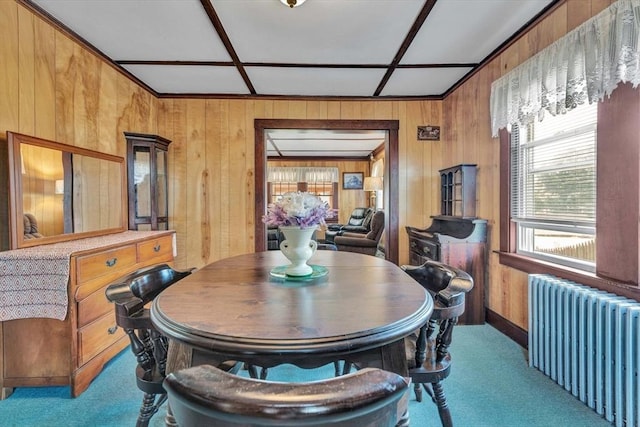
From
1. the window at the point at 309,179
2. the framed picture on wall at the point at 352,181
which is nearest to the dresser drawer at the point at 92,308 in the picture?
the window at the point at 309,179

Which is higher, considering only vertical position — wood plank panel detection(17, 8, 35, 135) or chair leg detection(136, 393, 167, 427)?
wood plank panel detection(17, 8, 35, 135)

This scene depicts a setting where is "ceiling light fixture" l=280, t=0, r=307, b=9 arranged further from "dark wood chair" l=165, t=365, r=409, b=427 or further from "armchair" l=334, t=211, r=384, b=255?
"armchair" l=334, t=211, r=384, b=255

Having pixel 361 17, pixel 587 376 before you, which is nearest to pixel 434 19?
pixel 361 17

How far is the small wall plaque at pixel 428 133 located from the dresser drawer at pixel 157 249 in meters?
3.04

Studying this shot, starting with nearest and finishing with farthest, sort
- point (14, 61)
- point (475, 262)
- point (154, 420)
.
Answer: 1. point (154, 420)
2. point (14, 61)
3. point (475, 262)

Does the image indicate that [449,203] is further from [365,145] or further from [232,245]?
[365,145]

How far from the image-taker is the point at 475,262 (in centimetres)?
299

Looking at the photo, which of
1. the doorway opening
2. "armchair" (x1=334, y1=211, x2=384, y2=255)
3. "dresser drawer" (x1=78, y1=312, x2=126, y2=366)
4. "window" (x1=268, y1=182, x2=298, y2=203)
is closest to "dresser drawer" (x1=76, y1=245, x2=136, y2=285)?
"dresser drawer" (x1=78, y1=312, x2=126, y2=366)

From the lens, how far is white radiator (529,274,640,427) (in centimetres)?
150

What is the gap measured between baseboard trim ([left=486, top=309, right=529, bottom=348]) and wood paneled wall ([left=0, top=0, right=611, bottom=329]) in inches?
2.5

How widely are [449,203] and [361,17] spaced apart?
7.23ft

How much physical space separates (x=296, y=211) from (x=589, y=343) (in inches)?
66.8

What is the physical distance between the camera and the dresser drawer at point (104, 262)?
1960 mm

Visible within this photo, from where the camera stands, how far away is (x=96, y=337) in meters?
2.13
